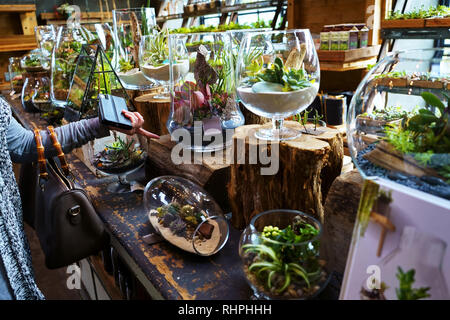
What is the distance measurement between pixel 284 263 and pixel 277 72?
445 mm

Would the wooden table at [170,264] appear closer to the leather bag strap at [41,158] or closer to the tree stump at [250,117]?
the leather bag strap at [41,158]

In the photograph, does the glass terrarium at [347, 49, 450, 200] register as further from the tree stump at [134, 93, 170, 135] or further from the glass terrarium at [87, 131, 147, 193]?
the tree stump at [134, 93, 170, 135]

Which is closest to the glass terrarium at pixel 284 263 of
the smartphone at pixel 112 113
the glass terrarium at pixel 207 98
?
the glass terrarium at pixel 207 98

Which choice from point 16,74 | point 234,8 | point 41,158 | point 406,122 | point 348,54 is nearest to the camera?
point 406,122

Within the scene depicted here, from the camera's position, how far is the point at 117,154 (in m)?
1.25

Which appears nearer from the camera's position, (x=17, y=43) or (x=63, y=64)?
(x=63, y=64)

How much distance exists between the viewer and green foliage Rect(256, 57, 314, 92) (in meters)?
0.85

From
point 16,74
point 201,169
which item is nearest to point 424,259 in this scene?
point 201,169

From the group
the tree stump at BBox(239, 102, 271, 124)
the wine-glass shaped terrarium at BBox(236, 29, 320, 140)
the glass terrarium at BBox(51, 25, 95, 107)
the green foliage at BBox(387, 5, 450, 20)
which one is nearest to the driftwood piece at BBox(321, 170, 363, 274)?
the wine-glass shaped terrarium at BBox(236, 29, 320, 140)

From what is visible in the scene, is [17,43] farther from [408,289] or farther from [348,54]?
[408,289]

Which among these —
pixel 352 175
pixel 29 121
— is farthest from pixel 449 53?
pixel 29 121

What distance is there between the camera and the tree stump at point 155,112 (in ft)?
4.83

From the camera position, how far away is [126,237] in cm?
99

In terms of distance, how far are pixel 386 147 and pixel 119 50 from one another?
1.51 meters
